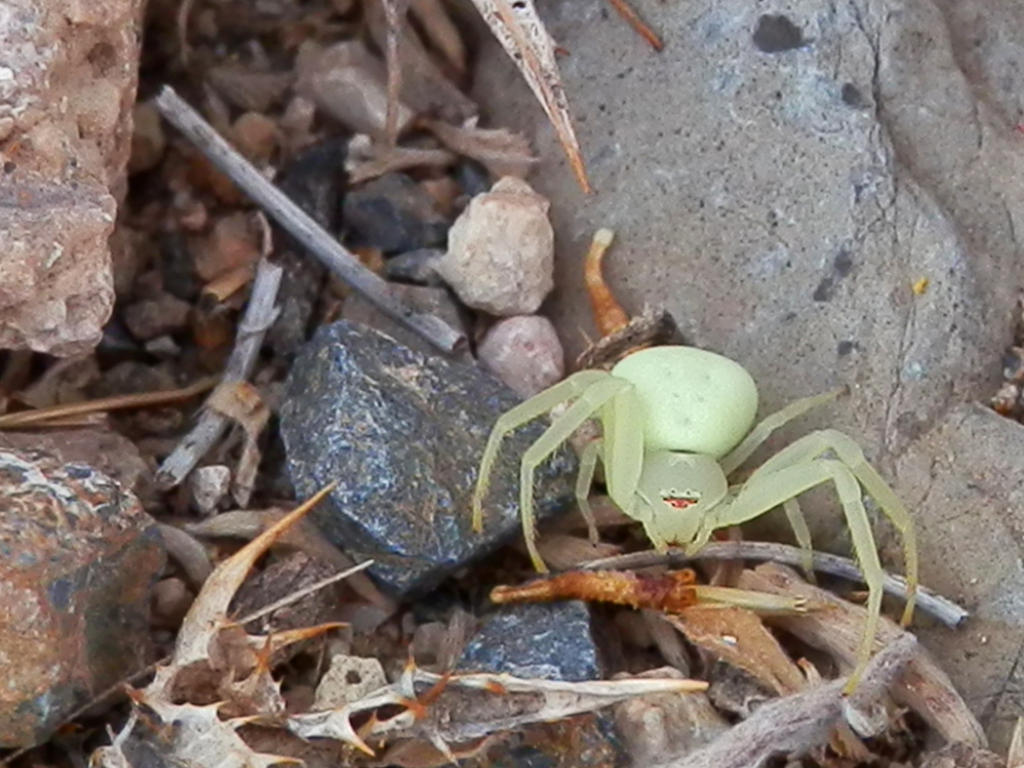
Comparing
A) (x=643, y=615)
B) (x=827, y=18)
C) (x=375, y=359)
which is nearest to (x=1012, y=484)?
(x=643, y=615)

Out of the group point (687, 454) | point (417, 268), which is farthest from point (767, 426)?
point (417, 268)

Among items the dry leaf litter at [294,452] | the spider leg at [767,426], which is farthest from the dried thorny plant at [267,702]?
the spider leg at [767,426]

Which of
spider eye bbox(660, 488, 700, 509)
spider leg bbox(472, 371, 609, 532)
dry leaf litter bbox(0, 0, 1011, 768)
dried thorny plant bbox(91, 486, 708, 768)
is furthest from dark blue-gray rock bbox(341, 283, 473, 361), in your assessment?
dried thorny plant bbox(91, 486, 708, 768)

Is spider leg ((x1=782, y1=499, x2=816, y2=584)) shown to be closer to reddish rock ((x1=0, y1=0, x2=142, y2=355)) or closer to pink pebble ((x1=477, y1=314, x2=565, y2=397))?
pink pebble ((x1=477, y1=314, x2=565, y2=397))

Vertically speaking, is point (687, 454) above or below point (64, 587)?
below

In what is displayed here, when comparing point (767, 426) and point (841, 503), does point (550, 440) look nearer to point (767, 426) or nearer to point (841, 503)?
point (767, 426)

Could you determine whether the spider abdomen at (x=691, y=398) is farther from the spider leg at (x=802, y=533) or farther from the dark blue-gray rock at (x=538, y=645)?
the dark blue-gray rock at (x=538, y=645)
